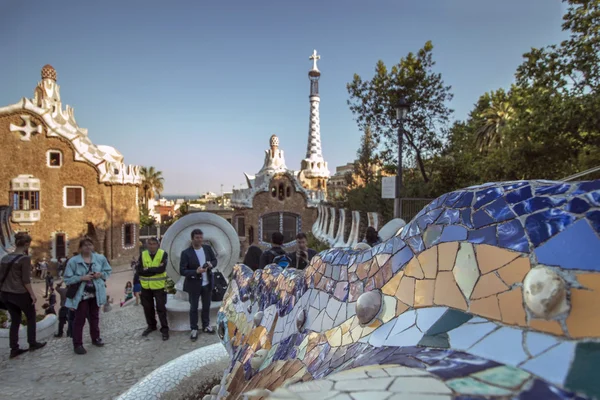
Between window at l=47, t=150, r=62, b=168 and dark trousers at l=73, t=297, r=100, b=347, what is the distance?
A: 20149 mm

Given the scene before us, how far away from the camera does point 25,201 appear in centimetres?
2095

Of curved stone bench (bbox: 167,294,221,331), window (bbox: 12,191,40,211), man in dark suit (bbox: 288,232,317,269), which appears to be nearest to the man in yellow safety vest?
curved stone bench (bbox: 167,294,221,331)

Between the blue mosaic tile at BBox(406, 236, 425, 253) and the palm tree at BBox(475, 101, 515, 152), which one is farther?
the palm tree at BBox(475, 101, 515, 152)

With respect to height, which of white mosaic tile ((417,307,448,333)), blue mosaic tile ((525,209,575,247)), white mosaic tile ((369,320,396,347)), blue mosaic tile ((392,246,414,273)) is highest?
blue mosaic tile ((525,209,575,247))

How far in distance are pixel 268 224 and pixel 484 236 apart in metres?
25.1

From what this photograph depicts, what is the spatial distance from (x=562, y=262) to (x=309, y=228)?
84.0 ft

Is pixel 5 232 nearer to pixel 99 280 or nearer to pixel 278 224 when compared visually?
pixel 99 280

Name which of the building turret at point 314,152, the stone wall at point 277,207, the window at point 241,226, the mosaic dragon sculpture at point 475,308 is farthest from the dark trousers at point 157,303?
the building turret at point 314,152

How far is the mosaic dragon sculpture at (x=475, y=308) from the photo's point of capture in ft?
3.07

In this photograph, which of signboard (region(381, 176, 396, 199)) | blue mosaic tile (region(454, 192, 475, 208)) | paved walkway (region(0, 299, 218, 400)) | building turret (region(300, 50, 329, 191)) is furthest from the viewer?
building turret (region(300, 50, 329, 191))

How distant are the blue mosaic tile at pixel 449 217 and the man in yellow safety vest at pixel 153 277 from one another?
4397 mm

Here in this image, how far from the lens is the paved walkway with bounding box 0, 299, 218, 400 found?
385 cm

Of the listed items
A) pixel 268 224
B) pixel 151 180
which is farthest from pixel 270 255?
pixel 151 180

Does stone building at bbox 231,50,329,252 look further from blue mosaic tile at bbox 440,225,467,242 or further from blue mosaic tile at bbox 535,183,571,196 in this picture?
blue mosaic tile at bbox 535,183,571,196
